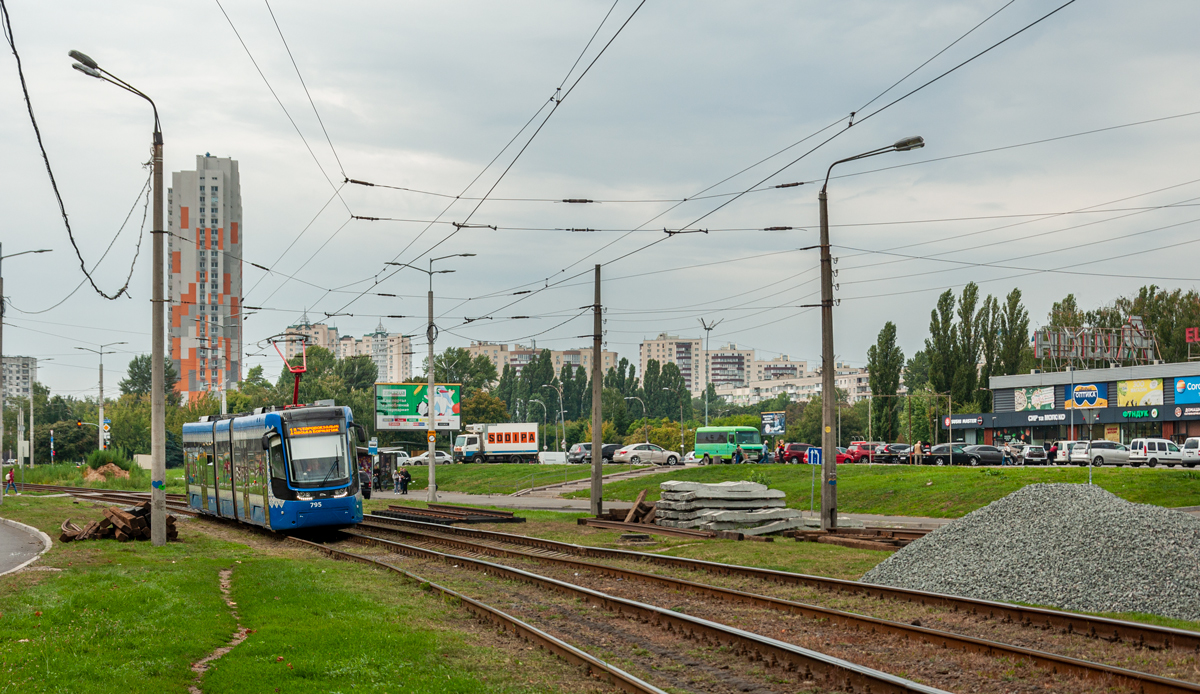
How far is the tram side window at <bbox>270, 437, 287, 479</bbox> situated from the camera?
25.0 meters

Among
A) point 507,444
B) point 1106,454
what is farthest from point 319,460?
point 507,444

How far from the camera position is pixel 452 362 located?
140m

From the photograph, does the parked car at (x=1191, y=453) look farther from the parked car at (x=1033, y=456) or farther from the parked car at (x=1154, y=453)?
the parked car at (x=1033, y=456)

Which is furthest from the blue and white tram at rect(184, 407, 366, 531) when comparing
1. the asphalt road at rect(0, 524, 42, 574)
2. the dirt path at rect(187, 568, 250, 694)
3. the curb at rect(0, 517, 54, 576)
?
the dirt path at rect(187, 568, 250, 694)

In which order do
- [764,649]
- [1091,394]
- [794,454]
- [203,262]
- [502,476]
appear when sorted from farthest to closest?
[203,262], [1091,394], [794,454], [502,476], [764,649]

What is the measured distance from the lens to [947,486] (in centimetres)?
3691

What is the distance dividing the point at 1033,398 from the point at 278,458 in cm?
6794

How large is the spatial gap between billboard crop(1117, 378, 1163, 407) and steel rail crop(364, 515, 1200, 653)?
60683 mm

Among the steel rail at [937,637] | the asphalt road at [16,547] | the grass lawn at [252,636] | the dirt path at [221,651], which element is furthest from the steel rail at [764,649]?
the asphalt road at [16,547]

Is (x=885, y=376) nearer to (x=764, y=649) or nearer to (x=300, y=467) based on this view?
(x=300, y=467)

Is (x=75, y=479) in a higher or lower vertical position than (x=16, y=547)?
lower

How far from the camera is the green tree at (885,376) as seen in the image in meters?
87.0

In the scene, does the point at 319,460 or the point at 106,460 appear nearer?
the point at 319,460

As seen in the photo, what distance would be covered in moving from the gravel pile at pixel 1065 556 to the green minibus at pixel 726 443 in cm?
5347
